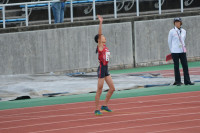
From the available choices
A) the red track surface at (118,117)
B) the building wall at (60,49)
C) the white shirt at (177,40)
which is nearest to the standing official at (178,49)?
the white shirt at (177,40)

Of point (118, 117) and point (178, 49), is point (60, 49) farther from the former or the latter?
point (118, 117)

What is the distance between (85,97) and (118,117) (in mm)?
3477

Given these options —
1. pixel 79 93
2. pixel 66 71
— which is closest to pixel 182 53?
pixel 79 93

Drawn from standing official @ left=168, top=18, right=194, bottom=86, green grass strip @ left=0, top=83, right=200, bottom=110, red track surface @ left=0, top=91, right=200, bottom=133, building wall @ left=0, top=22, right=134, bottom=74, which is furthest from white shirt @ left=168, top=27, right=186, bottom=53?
building wall @ left=0, top=22, right=134, bottom=74

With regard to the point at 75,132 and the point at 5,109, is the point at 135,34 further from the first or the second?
the point at 75,132

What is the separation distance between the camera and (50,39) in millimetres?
20953

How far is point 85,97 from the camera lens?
14852 millimetres

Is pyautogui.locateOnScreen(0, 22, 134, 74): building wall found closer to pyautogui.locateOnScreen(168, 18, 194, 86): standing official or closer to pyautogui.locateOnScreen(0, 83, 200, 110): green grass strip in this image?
pyautogui.locateOnScreen(0, 83, 200, 110): green grass strip

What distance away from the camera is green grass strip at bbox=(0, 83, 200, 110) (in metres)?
14.2

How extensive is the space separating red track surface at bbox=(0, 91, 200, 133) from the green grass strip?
23.3 inches

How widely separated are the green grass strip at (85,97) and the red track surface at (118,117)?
59 cm

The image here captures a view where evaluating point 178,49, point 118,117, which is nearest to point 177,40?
point 178,49

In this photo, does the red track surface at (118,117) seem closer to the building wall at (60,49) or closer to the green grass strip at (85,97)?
the green grass strip at (85,97)

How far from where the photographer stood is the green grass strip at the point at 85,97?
14164mm
